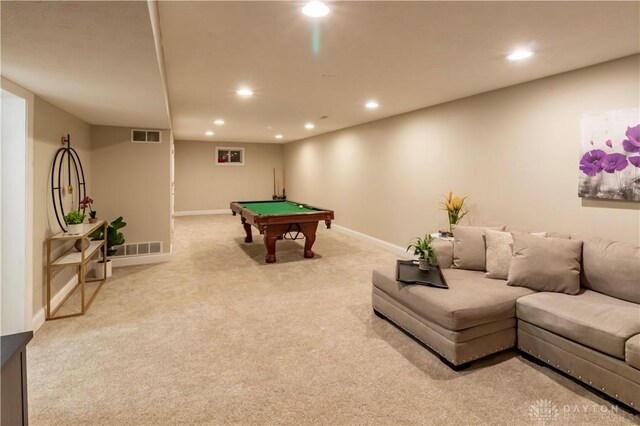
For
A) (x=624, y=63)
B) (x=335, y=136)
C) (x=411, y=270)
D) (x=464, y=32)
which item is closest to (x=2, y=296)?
(x=411, y=270)

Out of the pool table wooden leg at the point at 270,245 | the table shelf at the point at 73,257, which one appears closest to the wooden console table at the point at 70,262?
the table shelf at the point at 73,257

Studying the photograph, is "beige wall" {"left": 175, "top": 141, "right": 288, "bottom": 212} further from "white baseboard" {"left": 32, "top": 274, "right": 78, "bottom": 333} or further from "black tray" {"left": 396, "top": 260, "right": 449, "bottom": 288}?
"black tray" {"left": 396, "top": 260, "right": 449, "bottom": 288}

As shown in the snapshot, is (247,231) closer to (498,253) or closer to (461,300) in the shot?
(498,253)

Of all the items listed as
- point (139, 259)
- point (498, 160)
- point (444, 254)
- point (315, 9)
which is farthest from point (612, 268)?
point (139, 259)

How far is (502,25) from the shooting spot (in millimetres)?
2146

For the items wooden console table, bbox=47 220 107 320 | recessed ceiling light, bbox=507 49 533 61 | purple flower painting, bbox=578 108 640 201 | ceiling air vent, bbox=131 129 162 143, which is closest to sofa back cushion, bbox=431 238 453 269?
purple flower painting, bbox=578 108 640 201

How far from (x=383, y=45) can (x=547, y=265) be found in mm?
2082

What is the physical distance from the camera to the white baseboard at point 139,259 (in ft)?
15.5

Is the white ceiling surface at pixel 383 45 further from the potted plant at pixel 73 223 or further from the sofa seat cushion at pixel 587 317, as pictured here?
the sofa seat cushion at pixel 587 317

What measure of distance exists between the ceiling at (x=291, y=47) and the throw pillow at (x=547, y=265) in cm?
149

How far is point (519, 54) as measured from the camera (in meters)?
2.66

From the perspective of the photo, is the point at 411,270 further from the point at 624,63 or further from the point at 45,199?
the point at 45,199

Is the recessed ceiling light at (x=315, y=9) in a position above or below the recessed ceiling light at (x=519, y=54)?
below

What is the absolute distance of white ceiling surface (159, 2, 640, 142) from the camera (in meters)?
1.97
